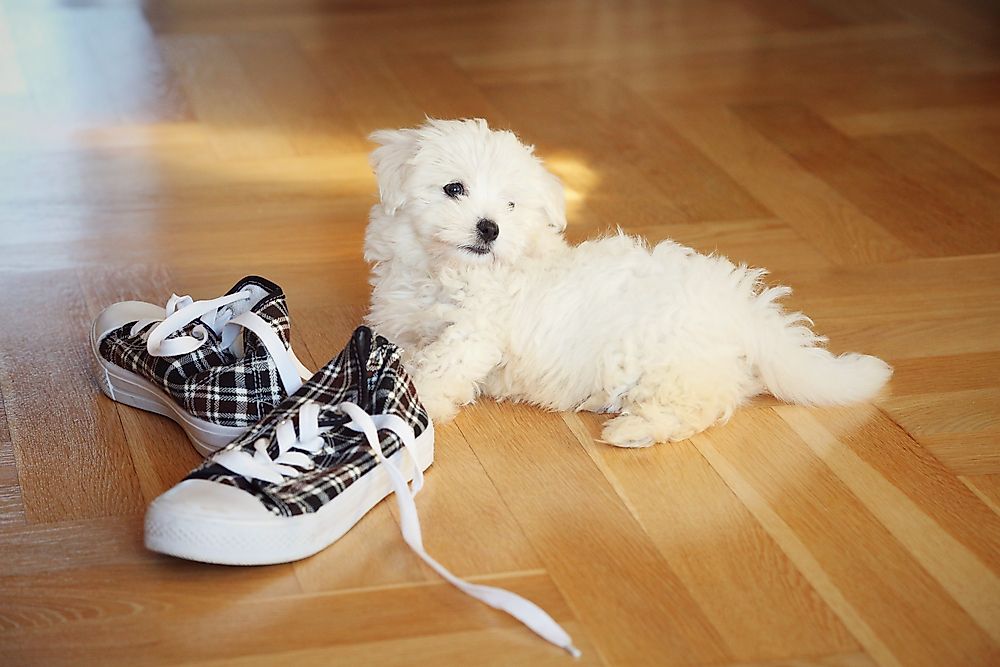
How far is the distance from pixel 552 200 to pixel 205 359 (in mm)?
513

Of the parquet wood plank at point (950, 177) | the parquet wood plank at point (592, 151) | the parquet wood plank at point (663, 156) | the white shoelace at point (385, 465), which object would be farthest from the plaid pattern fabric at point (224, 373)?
the parquet wood plank at point (950, 177)

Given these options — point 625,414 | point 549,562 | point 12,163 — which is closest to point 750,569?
point 549,562

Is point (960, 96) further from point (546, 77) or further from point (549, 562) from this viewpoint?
point (549, 562)

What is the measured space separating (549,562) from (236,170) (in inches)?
58.3

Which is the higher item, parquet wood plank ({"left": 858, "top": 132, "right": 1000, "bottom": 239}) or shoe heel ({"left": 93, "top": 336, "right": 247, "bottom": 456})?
parquet wood plank ({"left": 858, "top": 132, "right": 1000, "bottom": 239})

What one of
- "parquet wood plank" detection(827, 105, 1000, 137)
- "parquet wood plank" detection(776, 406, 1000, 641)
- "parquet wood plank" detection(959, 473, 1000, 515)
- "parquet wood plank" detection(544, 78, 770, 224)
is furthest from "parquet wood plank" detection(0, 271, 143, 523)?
"parquet wood plank" detection(827, 105, 1000, 137)

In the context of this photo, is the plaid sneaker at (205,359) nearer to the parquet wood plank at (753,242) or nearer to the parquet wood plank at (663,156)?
the parquet wood plank at (753,242)

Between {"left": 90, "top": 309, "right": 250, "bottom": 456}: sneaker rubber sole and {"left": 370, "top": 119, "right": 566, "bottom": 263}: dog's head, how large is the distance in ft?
1.23

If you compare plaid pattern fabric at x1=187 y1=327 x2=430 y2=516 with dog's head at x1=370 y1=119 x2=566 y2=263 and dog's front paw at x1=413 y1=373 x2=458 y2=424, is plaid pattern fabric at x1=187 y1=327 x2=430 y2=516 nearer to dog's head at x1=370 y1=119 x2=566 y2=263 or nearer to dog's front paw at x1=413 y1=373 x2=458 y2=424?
dog's front paw at x1=413 y1=373 x2=458 y2=424

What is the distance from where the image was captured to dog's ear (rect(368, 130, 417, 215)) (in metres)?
1.70

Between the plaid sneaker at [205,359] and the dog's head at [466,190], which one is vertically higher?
the dog's head at [466,190]

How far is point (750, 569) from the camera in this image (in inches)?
54.9

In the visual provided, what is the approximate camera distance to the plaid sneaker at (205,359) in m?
1.55

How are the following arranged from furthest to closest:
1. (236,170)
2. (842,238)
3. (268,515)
Result: (236,170) → (842,238) → (268,515)
